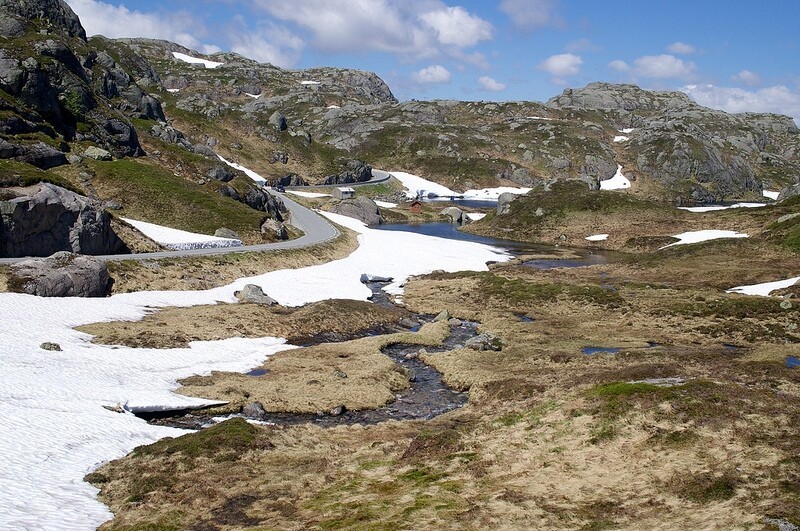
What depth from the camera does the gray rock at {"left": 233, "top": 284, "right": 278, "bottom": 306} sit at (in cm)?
5538

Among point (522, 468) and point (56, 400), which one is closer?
point (522, 468)

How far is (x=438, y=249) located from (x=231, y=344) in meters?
55.0

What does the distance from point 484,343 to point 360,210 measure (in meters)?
88.7

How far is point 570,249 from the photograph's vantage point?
345ft

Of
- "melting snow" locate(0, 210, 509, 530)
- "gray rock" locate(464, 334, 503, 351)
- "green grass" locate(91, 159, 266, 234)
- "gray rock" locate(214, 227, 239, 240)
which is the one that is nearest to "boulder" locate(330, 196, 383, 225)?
"green grass" locate(91, 159, 266, 234)

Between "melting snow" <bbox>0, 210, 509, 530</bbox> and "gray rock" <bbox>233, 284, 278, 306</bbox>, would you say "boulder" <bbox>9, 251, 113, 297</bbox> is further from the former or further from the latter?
"gray rock" <bbox>233, 284, 278, 306</bbox>

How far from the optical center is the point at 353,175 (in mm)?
176250

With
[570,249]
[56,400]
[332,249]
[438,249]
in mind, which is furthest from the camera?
[570,249]

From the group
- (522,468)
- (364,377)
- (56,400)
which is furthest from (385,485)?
(56,400)

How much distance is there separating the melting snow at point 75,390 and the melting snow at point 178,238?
15.5 metres

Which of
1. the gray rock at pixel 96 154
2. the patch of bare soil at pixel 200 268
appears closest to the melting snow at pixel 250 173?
the gray rock at pixel 96 154

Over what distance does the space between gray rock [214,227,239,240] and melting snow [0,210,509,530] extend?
20154 millimetres

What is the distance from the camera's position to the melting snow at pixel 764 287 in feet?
197

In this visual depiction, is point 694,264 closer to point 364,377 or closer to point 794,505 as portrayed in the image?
point 364,377
